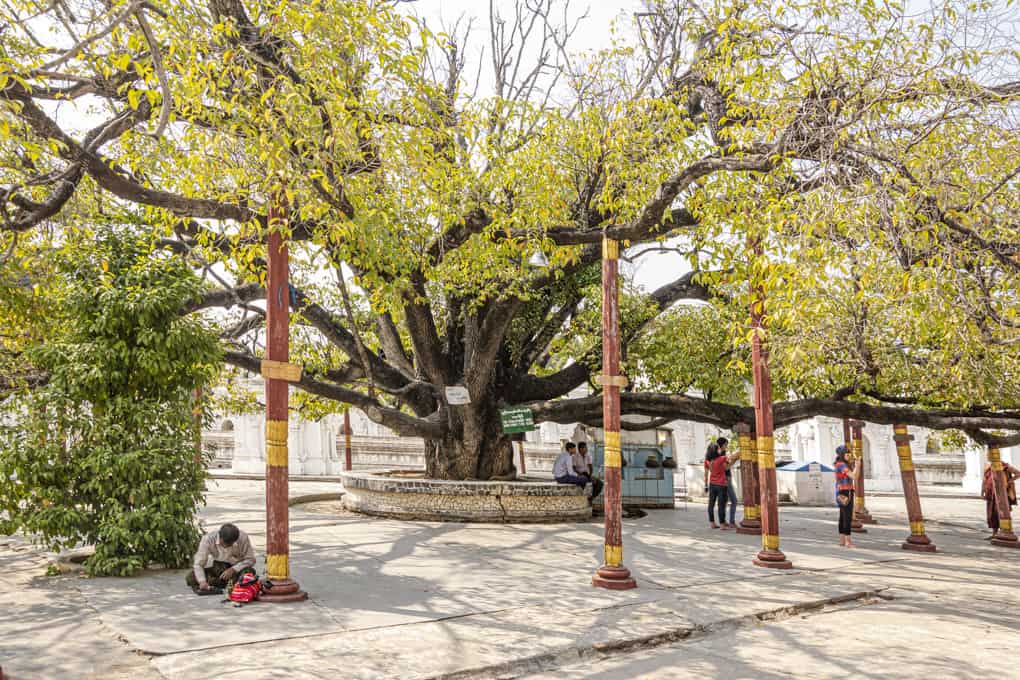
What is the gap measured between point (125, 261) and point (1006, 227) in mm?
9225

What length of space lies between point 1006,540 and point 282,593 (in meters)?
12.6

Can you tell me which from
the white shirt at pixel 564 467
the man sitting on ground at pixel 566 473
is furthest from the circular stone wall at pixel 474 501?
the white shirt at pixel 564 467

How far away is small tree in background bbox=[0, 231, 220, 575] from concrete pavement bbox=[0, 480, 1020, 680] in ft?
1.81

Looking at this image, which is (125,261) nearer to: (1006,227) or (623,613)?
(623,613)

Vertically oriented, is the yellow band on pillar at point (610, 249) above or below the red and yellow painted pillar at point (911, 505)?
above

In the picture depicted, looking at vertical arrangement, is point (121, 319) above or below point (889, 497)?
above

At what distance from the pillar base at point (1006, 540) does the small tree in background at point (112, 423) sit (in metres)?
13.2

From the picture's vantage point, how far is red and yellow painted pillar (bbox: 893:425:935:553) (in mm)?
12602

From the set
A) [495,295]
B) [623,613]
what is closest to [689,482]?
[495,295]

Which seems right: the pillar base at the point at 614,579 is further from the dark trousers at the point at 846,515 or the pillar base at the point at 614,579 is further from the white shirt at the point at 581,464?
the white shirt at the point at 581,464

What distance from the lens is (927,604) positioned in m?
8.37

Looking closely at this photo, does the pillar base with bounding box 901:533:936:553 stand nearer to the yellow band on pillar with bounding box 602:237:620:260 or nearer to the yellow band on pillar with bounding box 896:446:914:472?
the yellow band on pillar with bounding box 896:446:914:472

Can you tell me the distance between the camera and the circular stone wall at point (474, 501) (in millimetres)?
13859

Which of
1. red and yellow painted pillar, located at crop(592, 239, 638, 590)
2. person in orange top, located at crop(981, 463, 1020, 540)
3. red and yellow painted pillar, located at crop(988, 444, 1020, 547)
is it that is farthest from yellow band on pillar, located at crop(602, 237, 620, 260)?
person in orange top, located at crop(981, 463, 1020, 540)
